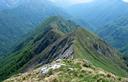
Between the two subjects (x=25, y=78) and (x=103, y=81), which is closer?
(x=103, y=81)

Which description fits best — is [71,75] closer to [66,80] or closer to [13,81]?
[66,80]

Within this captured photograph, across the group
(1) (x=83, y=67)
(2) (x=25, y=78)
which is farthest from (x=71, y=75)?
(2) (x=25, y=78)

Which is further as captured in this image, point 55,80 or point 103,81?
point 55,80

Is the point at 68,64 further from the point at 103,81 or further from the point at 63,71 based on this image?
the point at 103,81

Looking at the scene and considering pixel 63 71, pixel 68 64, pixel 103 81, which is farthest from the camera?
pixel 68 64

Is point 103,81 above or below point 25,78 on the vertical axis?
below

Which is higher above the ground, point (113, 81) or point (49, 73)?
point (49, 73)

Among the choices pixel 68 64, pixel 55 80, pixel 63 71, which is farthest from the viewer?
pixel 68 64

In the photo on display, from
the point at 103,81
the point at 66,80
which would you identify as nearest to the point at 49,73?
the point at 66,80

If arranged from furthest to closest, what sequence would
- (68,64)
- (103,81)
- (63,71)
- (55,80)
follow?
(68,64) → (63,71) → (55,80) → (103,81)
